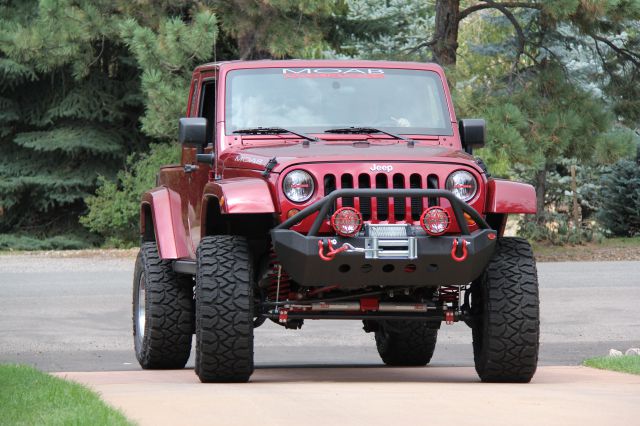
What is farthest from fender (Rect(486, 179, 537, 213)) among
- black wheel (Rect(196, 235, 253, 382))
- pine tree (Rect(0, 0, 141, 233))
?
pine tree (Rect(0, 0, 141, 233))

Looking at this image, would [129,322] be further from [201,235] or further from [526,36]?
[526,36]

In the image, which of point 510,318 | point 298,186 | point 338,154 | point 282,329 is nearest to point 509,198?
point 510,318

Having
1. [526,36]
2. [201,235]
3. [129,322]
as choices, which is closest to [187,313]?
[201,235]

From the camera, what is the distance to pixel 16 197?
106 feet

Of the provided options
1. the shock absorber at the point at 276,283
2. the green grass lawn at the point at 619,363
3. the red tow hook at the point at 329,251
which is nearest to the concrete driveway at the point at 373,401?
the green grass lawn at the point at 619,363

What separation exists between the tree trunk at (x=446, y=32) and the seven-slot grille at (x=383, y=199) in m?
16.4

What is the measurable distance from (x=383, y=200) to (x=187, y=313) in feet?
8.17

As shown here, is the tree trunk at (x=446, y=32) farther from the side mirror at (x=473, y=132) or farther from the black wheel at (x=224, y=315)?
the black wheel at (x=224, y=315)

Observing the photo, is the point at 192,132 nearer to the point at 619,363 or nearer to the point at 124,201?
the point at 619,363

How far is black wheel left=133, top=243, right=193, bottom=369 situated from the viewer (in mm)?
10711

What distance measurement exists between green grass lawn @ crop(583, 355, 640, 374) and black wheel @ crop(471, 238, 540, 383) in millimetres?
1179

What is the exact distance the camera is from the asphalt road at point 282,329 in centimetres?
1286

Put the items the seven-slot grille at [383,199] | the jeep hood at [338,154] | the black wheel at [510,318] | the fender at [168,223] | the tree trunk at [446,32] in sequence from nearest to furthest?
the seven-slot grille at [383,199] → the jeep hood at [338,154] → the black wheel at [510,318] → the fender at [168,223] → the tree trunk at [446,32]

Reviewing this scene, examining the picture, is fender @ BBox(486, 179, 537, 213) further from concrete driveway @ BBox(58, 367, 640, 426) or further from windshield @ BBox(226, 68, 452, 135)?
windshield @ BBox(226, 68, 452, 135)
